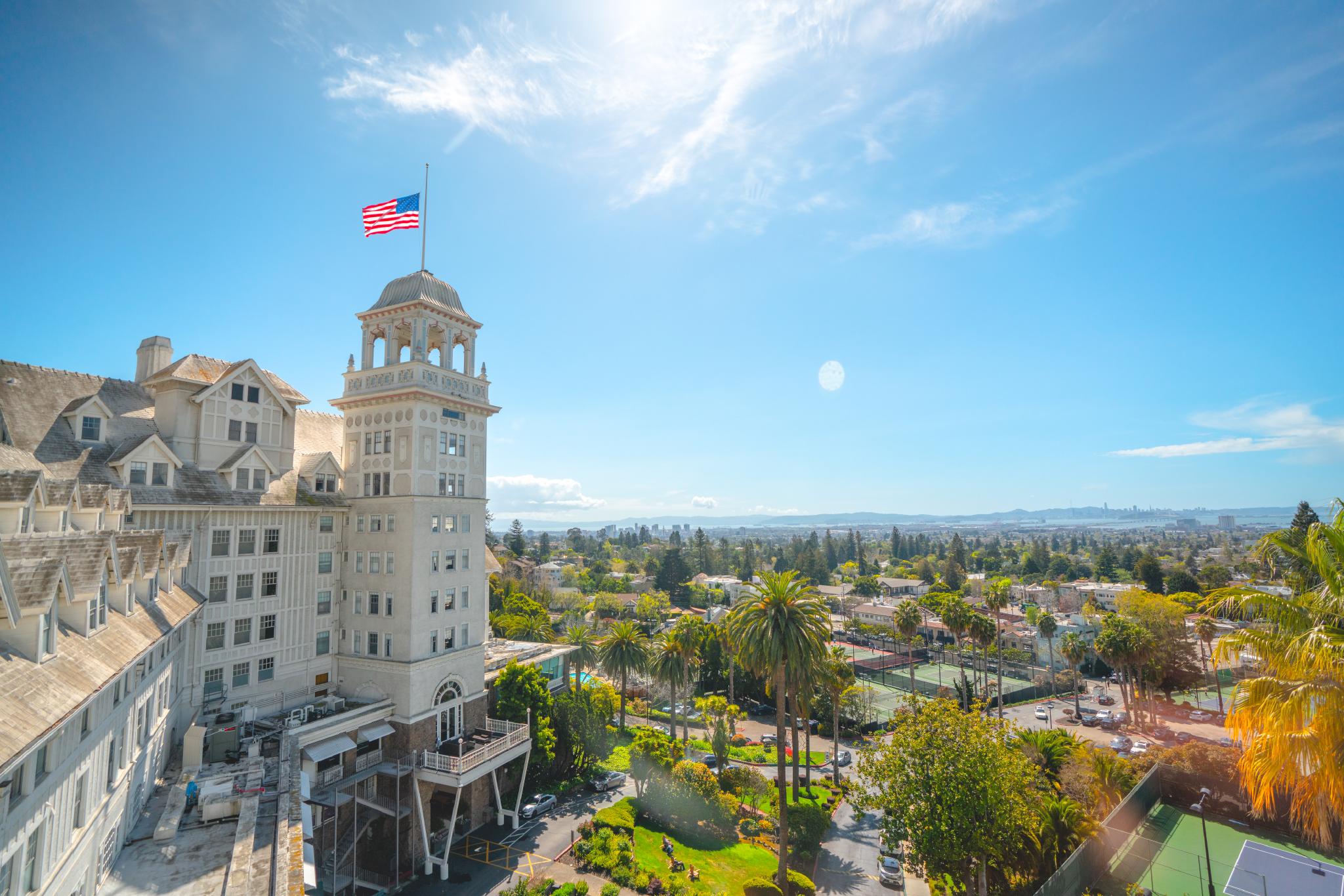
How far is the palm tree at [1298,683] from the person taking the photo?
10.7 meters

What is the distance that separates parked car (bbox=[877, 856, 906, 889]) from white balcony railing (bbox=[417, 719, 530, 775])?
24715 mm

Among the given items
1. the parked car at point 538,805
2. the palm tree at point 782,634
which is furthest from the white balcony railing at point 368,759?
the palm tree at point 782,634

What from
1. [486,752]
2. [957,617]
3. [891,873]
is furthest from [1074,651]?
[486,752]

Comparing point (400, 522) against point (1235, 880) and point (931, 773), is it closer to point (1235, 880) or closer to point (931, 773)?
point (931, 773)

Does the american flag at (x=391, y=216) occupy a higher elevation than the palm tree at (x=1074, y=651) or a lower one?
higher

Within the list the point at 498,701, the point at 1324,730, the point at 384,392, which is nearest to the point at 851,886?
the point at 498,701

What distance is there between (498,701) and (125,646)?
3056 centimetres

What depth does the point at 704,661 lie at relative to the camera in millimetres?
84250

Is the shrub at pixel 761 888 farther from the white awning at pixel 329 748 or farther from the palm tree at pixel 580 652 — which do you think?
the white awning at pixel 329 748

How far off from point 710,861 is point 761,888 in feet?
14.3

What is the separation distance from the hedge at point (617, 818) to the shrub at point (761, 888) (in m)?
8.70

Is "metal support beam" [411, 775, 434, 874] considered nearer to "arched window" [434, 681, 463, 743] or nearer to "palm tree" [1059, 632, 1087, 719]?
"arched window" [434, 681, 463, 743]

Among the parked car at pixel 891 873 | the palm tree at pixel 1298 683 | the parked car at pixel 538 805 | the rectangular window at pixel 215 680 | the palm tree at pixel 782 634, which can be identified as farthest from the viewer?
the parked car at pixel 538 805

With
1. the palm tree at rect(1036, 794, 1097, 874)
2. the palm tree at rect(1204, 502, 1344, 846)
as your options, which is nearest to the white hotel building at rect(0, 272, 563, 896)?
the palm tree at rect(1204, 502, 1344, 846)
